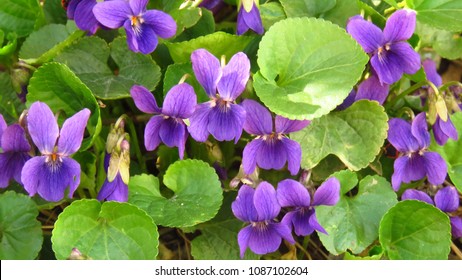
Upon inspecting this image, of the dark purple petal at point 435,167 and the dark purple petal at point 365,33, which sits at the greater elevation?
the dark purple petal at point 365,33

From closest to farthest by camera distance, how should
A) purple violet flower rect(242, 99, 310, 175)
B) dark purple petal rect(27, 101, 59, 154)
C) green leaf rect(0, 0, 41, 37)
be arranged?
1. dark purple petal rect(27, 101, 59, 154)
2. purple violet flower rect(242, 99, 310, 175)
3. green leaf rect(0, 0, 41, 37)

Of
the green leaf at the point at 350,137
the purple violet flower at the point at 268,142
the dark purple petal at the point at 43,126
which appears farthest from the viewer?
the green leaf at the point at 350,137

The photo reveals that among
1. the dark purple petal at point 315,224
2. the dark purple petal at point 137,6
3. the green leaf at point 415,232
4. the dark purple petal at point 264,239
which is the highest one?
the dark purple petal at point 137,6

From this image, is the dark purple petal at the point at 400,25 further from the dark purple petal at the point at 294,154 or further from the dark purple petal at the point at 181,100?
the dark purple petal at the point at 181,100

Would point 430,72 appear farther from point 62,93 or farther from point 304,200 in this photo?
point 62,93

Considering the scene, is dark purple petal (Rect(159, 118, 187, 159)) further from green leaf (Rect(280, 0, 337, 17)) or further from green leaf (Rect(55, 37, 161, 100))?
green leaf (Rect(280, 0, 337, 17))

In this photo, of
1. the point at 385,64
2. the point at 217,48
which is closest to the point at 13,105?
the point at 217,48

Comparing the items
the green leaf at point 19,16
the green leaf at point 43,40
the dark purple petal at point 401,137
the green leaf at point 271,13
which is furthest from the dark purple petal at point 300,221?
the green leaf at point 19,16

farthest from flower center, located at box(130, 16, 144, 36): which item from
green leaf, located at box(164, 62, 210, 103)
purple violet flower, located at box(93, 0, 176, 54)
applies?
green leaf, located at box(164, 62, 210, 103)
